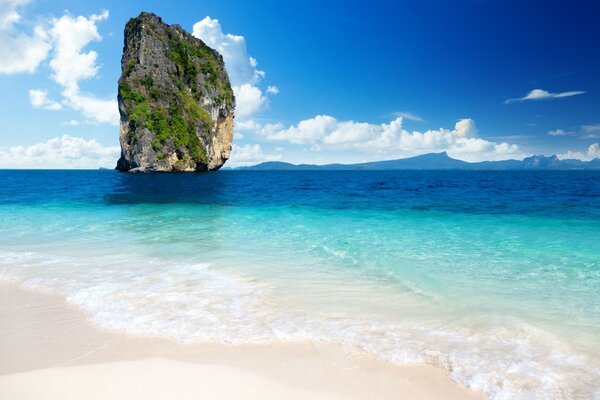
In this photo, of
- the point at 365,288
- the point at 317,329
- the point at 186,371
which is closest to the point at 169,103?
the point at 365,288

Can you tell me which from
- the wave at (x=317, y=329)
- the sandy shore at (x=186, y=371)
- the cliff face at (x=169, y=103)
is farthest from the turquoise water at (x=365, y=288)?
the cliff face at (x=169, y=103)

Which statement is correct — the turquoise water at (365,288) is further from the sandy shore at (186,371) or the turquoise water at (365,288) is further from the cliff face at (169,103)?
the cliff face at (169,103)

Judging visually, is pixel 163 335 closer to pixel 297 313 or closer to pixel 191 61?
pixel 297 313

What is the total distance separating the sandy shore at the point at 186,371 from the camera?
10.6 ft

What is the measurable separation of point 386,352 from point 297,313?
156 centimetres

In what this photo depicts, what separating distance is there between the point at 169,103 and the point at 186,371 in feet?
284

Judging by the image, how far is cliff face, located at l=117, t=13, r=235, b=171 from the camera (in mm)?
75562

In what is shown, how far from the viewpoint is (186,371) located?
3.56 m

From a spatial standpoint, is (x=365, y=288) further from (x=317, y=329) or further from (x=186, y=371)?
(x=186, y=371)

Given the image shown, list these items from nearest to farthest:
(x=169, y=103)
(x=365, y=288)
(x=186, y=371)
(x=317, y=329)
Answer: (x=186, y=371), (x=317, y=329), (x=365, y=288), (x=169, y=103)


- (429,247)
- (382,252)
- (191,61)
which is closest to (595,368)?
(382,252)

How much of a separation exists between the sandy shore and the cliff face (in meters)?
77.1

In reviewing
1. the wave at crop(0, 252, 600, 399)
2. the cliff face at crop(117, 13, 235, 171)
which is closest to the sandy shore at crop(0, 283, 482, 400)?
the wave at crop(0, 252, 600, 399)

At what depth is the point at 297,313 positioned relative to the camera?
520cm
